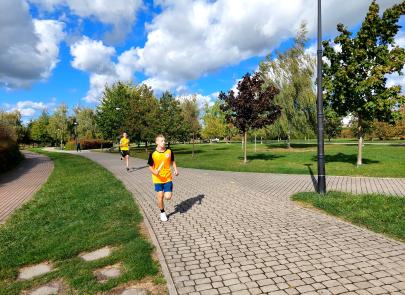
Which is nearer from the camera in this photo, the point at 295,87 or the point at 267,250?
the point at 267,250

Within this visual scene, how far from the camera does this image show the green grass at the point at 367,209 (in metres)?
5.91

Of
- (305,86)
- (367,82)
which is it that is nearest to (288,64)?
(305,86)

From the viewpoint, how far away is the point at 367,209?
717 centimetres

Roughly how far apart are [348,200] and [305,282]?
4.82 metres

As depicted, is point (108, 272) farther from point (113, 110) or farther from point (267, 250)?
point (113, 110)

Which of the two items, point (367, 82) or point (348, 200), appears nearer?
point (348, 200)

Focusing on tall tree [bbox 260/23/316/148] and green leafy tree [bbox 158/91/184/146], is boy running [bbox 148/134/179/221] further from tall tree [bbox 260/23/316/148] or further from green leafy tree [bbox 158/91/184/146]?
tall tree [bbox 260/23/316/148]

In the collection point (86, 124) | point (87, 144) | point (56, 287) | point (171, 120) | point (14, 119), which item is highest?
point (14, 119)

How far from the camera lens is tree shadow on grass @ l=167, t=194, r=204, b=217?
755 centimetres

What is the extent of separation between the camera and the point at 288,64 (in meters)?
30.2

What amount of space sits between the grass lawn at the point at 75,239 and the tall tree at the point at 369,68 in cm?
1100

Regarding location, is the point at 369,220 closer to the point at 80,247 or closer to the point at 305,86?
the point at 80,247

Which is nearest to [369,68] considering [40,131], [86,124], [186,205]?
[186,205]

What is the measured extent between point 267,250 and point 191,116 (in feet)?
72.3
